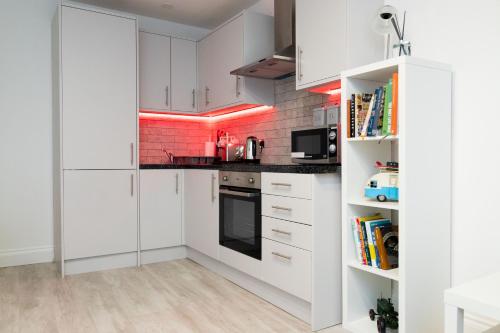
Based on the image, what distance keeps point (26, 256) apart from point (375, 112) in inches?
135

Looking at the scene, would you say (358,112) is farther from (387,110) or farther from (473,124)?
(473,124)

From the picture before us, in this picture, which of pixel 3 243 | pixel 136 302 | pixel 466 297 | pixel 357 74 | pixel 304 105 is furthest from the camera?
pixel 3 243

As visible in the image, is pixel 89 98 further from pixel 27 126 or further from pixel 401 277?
pixel 401 277

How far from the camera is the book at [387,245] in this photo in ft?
6.73

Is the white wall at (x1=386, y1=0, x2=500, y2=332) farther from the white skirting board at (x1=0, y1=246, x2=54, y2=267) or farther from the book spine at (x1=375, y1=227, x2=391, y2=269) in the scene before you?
the white skirting board at (x1=0, y1=246, x2=54, y2=267)

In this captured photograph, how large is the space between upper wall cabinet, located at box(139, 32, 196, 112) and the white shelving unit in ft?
7.79

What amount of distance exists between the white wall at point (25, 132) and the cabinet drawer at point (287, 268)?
2412 mm

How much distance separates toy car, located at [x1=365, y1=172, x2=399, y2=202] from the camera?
6.46ft

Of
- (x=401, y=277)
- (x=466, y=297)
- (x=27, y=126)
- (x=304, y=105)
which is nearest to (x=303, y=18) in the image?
(x=304, y=105)

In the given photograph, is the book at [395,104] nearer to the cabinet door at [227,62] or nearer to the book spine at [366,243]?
the book spine at [366,243]

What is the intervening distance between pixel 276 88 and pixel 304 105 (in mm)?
463

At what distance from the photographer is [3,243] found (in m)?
3.63

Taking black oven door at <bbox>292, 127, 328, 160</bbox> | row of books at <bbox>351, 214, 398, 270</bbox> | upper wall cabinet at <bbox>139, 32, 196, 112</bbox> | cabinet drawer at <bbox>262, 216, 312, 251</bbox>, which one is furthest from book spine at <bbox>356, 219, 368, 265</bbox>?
upper wall cabinet at <bbox>139, 32, 196, 112</bbox>

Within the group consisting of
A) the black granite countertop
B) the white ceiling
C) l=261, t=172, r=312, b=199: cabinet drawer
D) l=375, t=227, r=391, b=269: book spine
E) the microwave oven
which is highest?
the white ceiling
